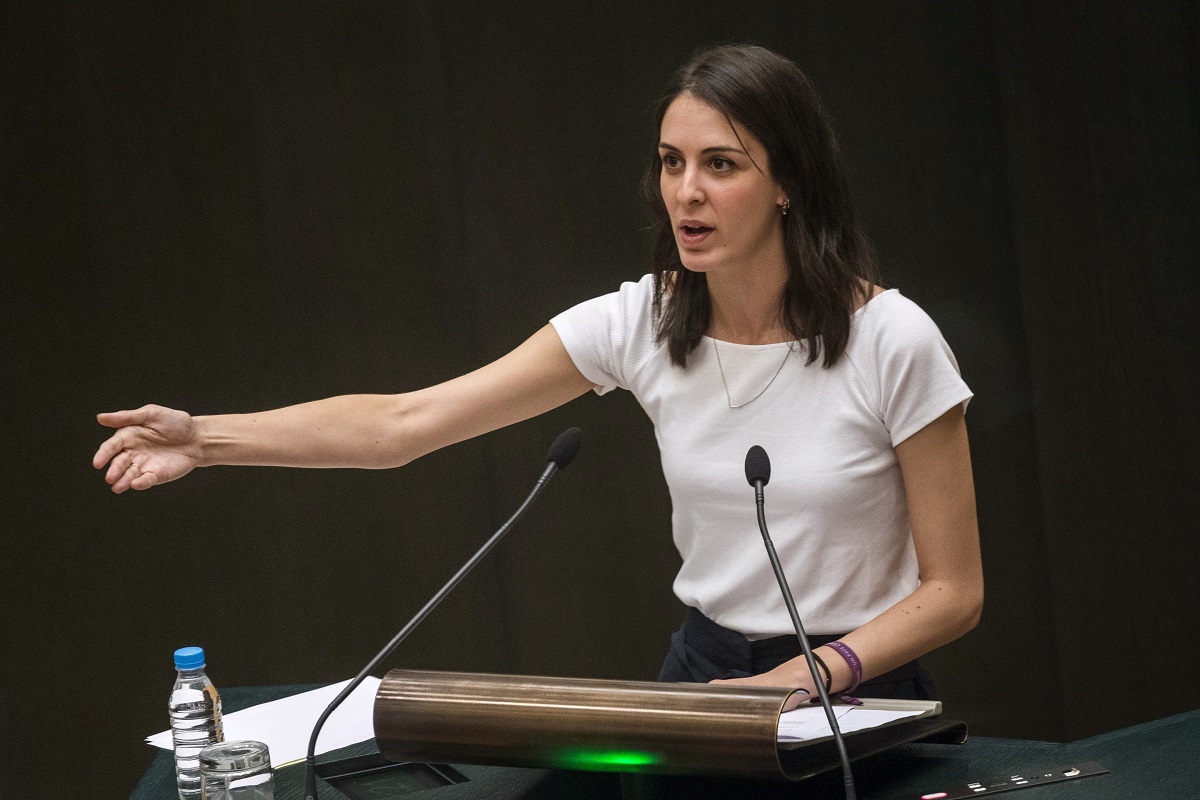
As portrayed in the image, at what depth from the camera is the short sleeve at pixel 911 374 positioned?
1.63m

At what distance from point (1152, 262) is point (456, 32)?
169 centimetres

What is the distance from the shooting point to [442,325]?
318 centimetres

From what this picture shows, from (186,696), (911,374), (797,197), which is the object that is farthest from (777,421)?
(186,696)

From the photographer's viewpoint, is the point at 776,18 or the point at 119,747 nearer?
the point at 776,18

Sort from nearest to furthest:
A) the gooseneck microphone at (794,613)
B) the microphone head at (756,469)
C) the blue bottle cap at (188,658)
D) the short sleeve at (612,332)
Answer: the gooseneck microphone at (794,613) < the microphone head at (756,469) < the blue bottle cap at (188,658) < the short sleeve at (612,332)

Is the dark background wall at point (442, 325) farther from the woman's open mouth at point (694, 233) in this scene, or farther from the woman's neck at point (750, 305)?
the woman's open mouth at point (694, 233)

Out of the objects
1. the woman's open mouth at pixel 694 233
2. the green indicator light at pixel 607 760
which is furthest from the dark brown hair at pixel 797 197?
the green indicator light at pixel 607 760

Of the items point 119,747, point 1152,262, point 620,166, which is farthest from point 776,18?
point 119,747

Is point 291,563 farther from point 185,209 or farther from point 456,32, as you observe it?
point 456,32

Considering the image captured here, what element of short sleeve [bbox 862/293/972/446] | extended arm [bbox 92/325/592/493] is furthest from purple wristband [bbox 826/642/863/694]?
extended arm [bbox 92/325/592/493]

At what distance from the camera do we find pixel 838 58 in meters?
2.88

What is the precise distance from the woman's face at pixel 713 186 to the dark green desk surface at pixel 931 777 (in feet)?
2.36

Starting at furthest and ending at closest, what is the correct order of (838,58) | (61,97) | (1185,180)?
(61,97), (838,58), (1185,180)

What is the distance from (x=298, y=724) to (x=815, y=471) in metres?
0.74
